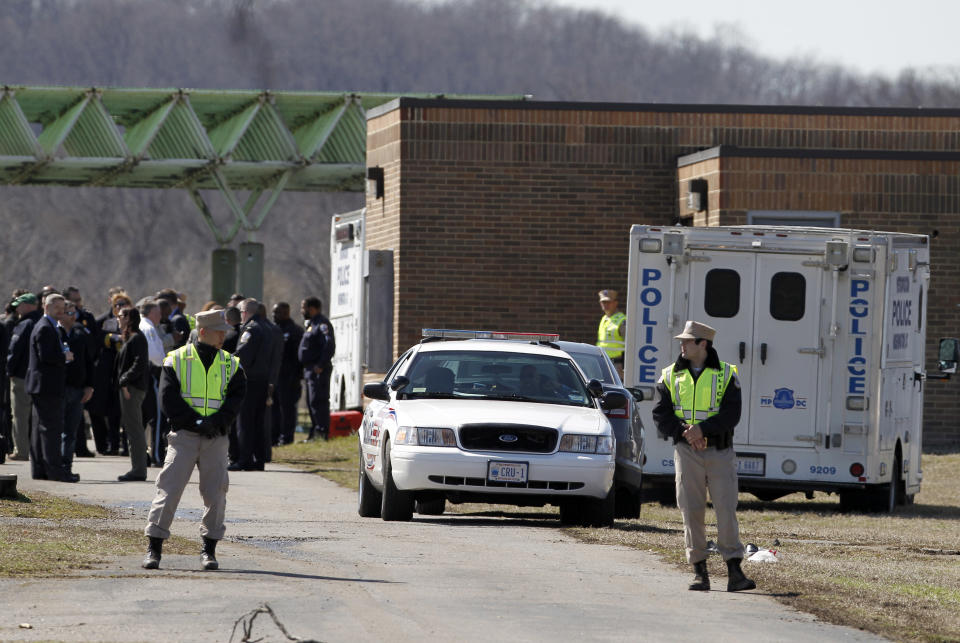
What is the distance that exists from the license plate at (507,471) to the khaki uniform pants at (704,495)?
2941mm

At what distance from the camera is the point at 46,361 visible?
Answer: 18.2 meters

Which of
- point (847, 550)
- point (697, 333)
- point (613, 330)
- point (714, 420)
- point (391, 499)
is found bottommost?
point (847, 550)

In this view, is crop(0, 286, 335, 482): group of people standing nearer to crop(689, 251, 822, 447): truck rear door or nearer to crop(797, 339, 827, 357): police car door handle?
crop(689, 251, 822, 447): truck rear door

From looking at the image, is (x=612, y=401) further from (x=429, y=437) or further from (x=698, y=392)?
(x=698, y=392)

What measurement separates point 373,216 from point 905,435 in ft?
35.3

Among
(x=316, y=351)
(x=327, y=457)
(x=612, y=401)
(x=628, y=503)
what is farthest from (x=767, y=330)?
(x=316, y=351)

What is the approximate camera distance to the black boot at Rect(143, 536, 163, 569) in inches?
447

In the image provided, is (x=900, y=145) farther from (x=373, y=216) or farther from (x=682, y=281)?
(x=682, y=281)

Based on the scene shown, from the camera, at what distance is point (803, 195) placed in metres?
24.5

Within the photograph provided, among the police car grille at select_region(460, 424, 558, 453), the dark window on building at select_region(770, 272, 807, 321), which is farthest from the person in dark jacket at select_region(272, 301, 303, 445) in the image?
the police car grille at select_region(460, 424, 558, 453)

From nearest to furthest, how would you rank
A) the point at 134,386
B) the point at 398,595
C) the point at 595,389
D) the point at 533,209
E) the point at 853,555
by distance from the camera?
the point at 398,595 < the point at 853,555 < the point at 595,389 < the point at 134,386 < the point at 533,209

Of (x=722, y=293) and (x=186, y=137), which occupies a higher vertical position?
(x=186, y=137)

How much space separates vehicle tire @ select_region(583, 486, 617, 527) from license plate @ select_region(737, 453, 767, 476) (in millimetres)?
2667

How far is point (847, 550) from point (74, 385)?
8.50 metres
